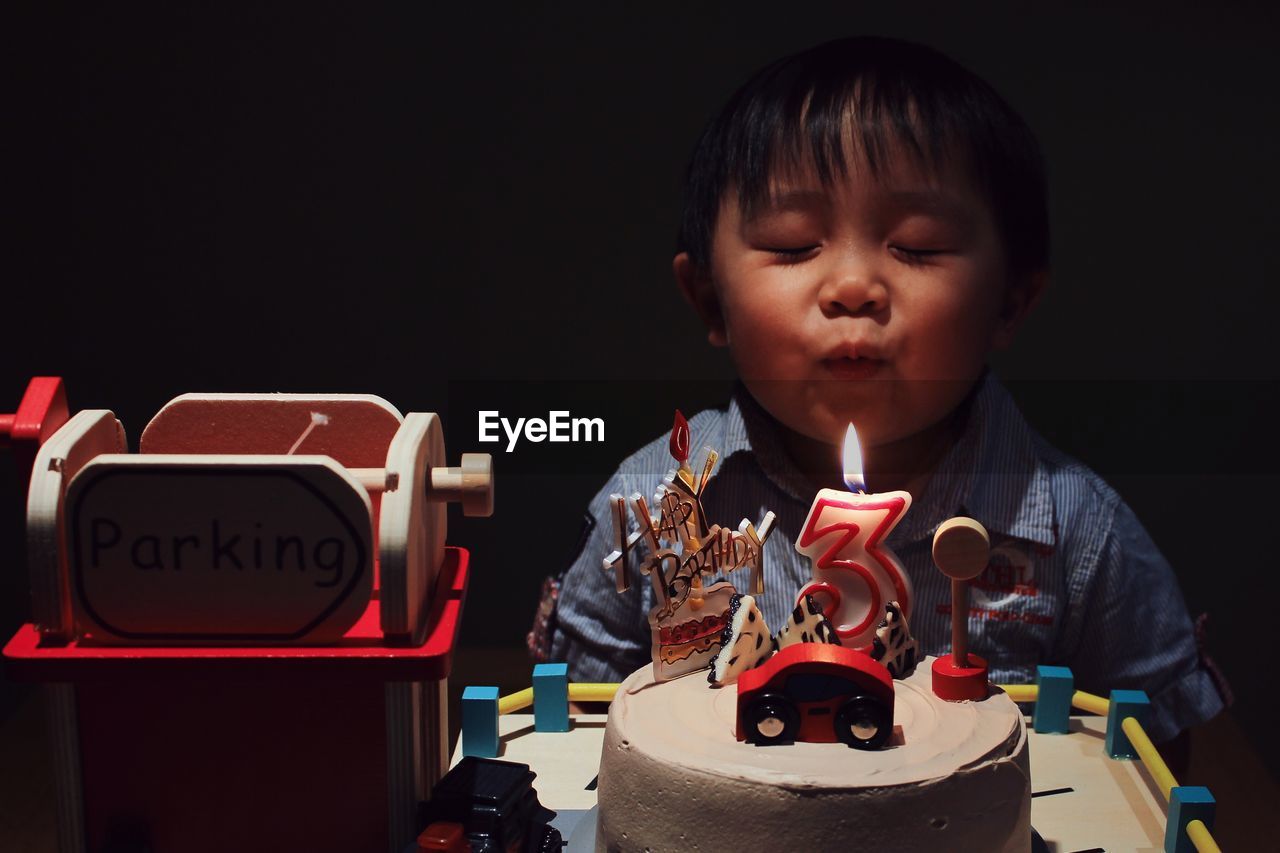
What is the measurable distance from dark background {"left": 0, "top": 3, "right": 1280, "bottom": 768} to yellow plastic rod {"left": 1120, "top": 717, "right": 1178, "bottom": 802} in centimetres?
64

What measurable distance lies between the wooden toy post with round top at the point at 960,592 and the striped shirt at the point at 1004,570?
0.40 m

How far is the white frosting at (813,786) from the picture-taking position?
38.0 inches

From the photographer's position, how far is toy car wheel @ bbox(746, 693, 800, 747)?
39.9 inches

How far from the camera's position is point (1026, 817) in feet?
3.49

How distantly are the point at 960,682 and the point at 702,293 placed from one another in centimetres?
62

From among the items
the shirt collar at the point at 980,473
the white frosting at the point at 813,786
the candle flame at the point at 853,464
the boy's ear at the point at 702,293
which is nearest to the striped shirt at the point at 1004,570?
the shirt collar at the point at 980,473

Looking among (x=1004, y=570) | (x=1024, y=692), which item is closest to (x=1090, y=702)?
(x=1024, y=692)

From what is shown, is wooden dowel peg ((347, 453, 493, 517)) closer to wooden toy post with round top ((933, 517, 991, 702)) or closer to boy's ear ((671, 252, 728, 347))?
wooden toy post with round top ((933, 517, 991, 702))

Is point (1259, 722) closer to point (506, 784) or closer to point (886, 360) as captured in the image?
point (886, 360)

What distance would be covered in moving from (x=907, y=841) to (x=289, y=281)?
3.78 ft

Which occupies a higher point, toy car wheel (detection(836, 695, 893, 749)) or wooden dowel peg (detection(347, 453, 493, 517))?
wooden dowel peg (detection(347, 453, 493, 517))

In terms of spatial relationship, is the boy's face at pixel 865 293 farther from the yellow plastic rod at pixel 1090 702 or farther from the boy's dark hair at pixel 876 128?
the yellow plastic rod at pixel 1090 702

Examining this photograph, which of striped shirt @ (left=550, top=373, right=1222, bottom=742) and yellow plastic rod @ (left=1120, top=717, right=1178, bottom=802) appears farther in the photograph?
striped shirt @ (left=550, top=373, right=1222, bottom=742)

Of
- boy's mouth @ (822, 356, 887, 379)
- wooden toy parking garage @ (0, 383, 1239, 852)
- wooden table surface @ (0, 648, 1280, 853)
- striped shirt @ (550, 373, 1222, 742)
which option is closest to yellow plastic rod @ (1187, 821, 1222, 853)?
wooden toy parking garage @ (0, 383, 1239, 852)
